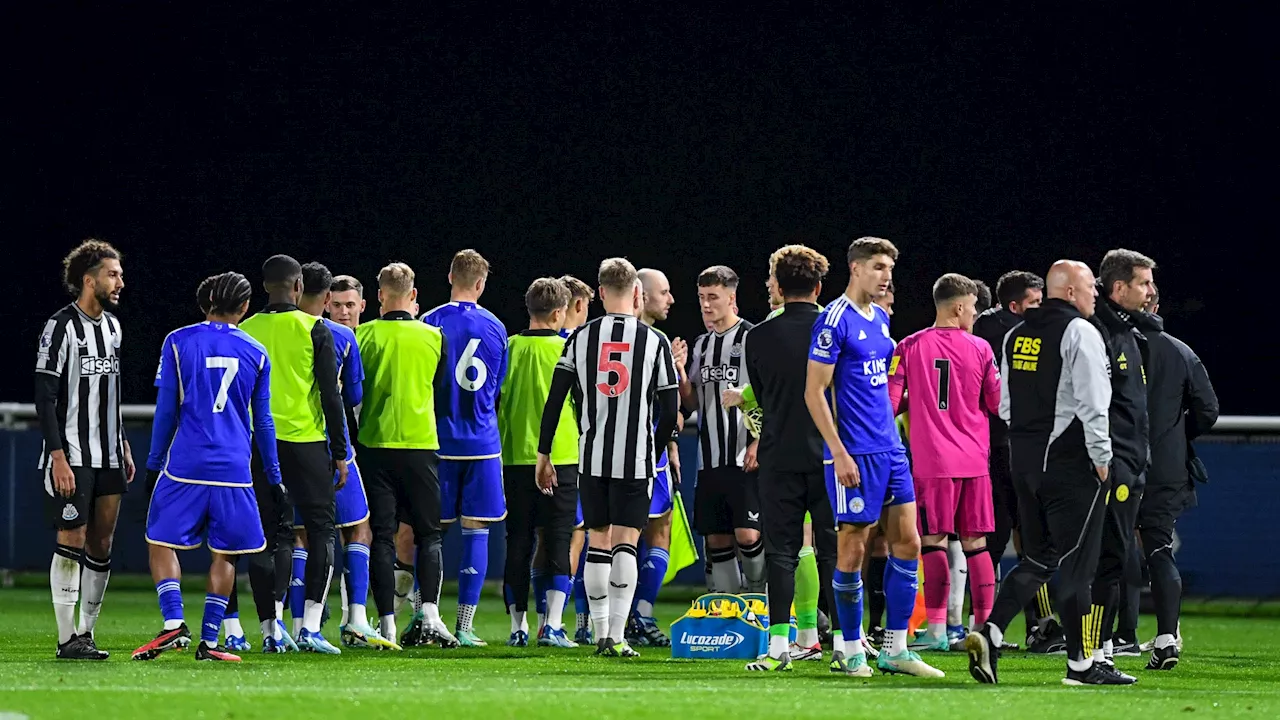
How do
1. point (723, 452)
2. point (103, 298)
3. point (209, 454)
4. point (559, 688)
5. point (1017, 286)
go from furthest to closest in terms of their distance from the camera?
point (1017, 286)
point (723, 452)
point (103, 298)
point (209, 454)
point (559, 688)

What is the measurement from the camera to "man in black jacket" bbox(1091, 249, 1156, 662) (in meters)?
6.93

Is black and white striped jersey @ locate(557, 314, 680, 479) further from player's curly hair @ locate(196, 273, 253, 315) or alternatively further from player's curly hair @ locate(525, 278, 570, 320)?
player's curly hair @ locate(196, 273, 253, 315)

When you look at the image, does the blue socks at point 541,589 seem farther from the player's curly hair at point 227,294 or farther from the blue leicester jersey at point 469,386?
the player's curly hair at point 227,294

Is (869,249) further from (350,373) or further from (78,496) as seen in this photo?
(78,496)

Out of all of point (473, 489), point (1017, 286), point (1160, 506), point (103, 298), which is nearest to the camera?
point (103, 298)

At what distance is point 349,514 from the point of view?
855 cm

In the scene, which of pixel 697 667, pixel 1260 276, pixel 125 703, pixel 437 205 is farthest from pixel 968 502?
pixel 437 205

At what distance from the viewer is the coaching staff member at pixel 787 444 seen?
23.2 ft

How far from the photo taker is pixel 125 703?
223 inches

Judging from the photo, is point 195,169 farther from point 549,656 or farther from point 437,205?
point 549,656

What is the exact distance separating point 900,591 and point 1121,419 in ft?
3.79

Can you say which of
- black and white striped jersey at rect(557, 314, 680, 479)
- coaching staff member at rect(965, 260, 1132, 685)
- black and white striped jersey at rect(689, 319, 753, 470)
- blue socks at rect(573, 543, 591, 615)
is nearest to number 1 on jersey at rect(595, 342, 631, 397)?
black and white striped jersey at rect(557, 314, 680, 479)

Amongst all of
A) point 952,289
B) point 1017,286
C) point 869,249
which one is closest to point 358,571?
point 869,249

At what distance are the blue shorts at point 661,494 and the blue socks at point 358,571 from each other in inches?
59.2
